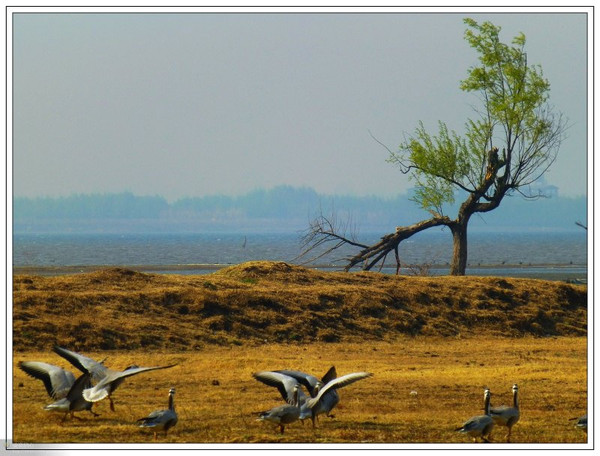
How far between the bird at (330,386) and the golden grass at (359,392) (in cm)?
31

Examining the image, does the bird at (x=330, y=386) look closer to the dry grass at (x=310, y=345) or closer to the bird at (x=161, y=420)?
the dry grass at (x=310, y=345)

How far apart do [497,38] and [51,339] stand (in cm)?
1199

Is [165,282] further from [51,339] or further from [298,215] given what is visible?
[298,215]

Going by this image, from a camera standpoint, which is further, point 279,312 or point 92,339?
point 279,312

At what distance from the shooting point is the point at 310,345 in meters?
16.4

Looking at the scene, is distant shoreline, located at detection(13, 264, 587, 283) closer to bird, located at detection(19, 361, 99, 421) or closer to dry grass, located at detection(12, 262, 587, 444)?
dry grass, located at detection(12, 262, 587, 444)

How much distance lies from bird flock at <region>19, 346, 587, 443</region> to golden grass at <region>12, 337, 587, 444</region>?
0.69ft

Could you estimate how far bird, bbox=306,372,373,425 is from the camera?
929cm

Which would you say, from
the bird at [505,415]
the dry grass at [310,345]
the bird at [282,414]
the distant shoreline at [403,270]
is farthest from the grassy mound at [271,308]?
the distant shoreline at [403,270]

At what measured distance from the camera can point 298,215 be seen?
224ft

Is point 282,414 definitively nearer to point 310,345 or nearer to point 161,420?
point 161,420

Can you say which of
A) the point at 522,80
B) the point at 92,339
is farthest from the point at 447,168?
the point at 92,339

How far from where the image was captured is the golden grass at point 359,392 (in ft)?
32.2
